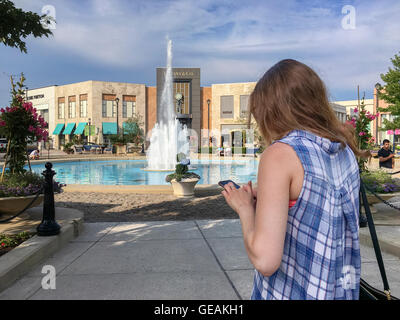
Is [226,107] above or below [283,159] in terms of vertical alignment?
above

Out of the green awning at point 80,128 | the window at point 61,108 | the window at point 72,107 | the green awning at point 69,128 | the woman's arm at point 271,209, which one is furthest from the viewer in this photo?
the window at point 61,108

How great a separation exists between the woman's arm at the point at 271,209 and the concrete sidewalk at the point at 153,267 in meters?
2.31

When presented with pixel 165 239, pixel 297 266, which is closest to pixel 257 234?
pixel 297 266

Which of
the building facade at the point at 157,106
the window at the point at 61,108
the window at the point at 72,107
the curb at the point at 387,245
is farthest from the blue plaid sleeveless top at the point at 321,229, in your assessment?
the window at the point at 61,108

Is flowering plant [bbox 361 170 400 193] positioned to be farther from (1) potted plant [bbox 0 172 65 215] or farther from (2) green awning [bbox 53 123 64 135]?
(2) green awning [bbox 53 123 64 135]

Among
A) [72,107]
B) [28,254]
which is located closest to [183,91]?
[72,107]

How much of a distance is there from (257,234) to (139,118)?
56657 millimetres

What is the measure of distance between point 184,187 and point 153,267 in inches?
215

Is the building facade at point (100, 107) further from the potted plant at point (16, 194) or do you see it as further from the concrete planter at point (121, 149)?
the potted plant at point (16, 194)

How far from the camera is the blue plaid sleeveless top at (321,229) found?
1112mm

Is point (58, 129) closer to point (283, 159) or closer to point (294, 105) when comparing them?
point (294, 105)

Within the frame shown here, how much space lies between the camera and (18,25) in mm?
5285

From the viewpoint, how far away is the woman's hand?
1201 millimetres
